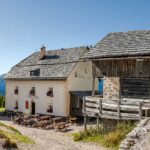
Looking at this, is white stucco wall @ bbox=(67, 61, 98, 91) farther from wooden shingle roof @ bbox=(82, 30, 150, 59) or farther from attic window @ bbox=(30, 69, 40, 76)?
wooden shingle roof @ bbox=(82, 30, 150, 59)

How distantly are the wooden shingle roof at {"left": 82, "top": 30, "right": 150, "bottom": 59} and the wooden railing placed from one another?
11.9ft

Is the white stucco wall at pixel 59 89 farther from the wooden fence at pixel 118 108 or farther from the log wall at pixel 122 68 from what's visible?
the wooden fence at pixel 118 108

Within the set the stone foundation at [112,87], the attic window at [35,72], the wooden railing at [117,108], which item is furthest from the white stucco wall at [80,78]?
the wooden railing at [117,108]

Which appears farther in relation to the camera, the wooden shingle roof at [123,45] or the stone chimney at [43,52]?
the stone chimney at [43,52]

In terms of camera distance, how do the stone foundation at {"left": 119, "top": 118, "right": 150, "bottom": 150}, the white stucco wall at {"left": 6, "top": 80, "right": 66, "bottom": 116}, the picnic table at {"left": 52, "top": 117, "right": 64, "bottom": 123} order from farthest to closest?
the white stucco wall at {"left": 6, "top": 80, "right": 66, "bottom": 116} → the picnic table at {"left": 52, "top": 117, "right": 64, "bottom": 123} → the stone foundation at {"left": 119, "top": 118, "right": 150, "bottom": 150}

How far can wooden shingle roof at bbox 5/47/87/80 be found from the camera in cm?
3991

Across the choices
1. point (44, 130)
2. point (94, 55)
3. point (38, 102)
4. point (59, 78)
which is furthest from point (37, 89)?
point (94, 55)

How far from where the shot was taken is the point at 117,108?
2272 cm

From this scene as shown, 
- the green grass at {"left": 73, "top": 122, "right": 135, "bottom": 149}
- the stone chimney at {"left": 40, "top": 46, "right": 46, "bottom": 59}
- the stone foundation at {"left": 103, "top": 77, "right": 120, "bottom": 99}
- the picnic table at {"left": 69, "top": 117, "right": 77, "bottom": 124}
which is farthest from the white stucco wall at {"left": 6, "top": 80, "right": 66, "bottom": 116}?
the green grass at {"left": 73, "top": 122, "right": 135, "bottom": 149}

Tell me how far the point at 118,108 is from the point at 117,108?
0.14 m

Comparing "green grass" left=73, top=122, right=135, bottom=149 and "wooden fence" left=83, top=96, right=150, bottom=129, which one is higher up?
"wooden fence" left=83, top=96, right=150, bottom=129

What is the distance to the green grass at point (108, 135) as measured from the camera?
20.4 m

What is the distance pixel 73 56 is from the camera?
136 ft

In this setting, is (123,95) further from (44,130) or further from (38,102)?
(38,102)
